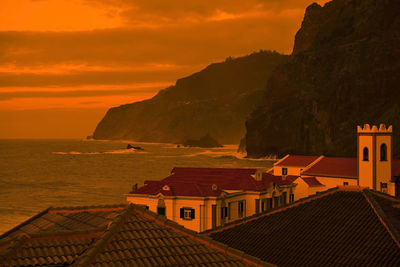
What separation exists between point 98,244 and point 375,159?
2230 inches

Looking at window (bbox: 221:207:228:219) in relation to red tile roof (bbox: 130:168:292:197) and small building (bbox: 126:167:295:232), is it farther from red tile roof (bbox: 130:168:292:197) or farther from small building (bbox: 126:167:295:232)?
red tile roof (bbox: 130:168:292:197)

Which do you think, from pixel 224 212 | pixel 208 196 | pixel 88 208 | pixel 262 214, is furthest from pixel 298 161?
pixel 88 208

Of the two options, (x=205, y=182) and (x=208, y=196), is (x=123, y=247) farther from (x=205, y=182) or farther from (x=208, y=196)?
(x=205, y=182)

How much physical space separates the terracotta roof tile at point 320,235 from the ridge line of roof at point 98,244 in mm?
11848

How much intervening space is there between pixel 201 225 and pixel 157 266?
3665 cm

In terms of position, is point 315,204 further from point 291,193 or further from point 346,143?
point 346,143

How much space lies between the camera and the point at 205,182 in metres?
57.4

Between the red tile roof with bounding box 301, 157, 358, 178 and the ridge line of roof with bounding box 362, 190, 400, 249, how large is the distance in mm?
36431

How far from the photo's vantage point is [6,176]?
168125mm

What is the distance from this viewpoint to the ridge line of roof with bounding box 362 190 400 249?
25.7 meters

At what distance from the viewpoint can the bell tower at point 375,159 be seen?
6469 centimetres

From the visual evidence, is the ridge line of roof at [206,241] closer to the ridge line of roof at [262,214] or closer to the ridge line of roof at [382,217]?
the ridge line of roof at [382,217]

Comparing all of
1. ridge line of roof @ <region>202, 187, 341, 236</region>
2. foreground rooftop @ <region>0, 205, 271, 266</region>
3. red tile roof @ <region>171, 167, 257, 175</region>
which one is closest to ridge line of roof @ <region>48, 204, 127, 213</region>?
foreground rooftop @ <region>0, 205, 271, 266</region>

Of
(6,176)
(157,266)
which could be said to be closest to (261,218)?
(157,266)
